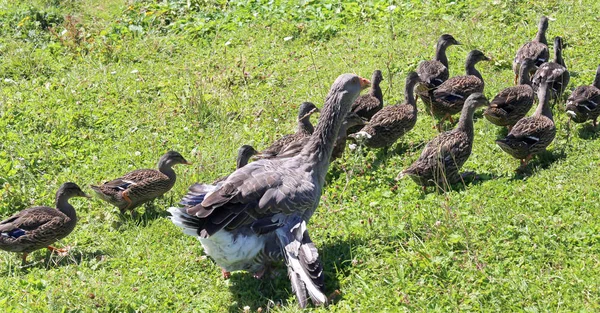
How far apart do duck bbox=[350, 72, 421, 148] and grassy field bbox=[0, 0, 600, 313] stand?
0.25m

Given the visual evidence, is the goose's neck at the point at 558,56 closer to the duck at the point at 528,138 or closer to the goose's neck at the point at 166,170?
the duck at the point at 528,138

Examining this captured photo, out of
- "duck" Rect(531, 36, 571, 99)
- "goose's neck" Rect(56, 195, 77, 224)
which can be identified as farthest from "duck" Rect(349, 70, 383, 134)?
"goose's neck" Rect(56, 195, 77, 224)

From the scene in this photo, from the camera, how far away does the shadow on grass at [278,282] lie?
7.49 meters

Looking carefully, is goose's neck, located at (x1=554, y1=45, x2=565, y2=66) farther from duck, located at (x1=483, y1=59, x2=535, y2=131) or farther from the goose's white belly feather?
the goose's white belly feather

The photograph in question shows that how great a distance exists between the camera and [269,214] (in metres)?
7.74

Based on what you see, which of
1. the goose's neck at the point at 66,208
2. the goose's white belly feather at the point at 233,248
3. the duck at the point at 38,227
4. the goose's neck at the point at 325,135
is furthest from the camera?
the goose's neck at the point at 66,208

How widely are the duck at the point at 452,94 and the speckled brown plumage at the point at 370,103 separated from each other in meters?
0.85

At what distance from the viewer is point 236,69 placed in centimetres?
1360

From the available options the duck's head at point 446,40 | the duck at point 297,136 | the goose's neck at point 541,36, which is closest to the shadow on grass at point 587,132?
the goose's neck at point 541,36

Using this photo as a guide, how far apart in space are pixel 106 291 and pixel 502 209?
167 inches

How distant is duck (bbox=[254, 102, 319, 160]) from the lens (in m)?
10.2

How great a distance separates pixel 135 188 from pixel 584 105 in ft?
19.3

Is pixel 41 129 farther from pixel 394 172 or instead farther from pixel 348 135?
pixel 394 172

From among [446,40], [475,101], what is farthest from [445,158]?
[446,40]
